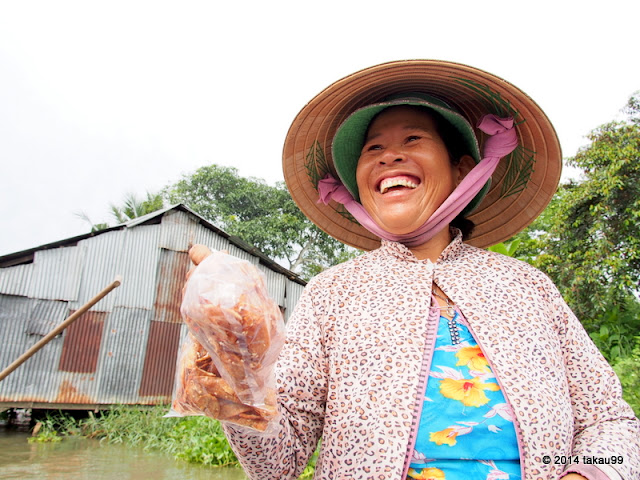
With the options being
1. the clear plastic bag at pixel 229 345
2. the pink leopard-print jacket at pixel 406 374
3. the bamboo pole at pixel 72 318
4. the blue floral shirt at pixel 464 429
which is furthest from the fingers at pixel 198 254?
the bamboo pole at pixel 72 318

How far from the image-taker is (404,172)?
148 centimetres

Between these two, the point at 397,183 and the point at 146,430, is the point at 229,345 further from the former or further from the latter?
the point at 146,430

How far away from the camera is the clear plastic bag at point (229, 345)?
73cm

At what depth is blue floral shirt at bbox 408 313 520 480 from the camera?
42.0 inches

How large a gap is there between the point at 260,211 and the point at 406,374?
18.4m

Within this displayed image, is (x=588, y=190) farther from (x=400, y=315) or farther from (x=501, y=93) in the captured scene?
(x=400, y=315)

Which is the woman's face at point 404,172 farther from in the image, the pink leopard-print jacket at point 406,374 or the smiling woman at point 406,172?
the pink leopard-print jacket at point 406,374

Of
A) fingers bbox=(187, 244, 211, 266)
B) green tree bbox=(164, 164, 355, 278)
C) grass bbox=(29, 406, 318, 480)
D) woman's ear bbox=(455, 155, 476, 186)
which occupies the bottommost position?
grass bbox=(29, 406, 318, 480)

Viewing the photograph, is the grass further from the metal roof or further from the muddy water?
Answer: the metal roof

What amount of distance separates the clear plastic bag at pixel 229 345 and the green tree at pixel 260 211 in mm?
16538

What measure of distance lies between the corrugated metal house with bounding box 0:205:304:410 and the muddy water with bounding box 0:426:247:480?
3.32 feet

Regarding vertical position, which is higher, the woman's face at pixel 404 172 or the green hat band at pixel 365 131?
the green hat band at pixel 365 131

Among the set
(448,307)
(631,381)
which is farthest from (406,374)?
(631,381)

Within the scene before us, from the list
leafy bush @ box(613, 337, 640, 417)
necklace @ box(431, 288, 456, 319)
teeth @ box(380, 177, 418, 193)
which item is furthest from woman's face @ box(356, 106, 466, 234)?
leafy bush @ box(613, 337, 640, 417)
